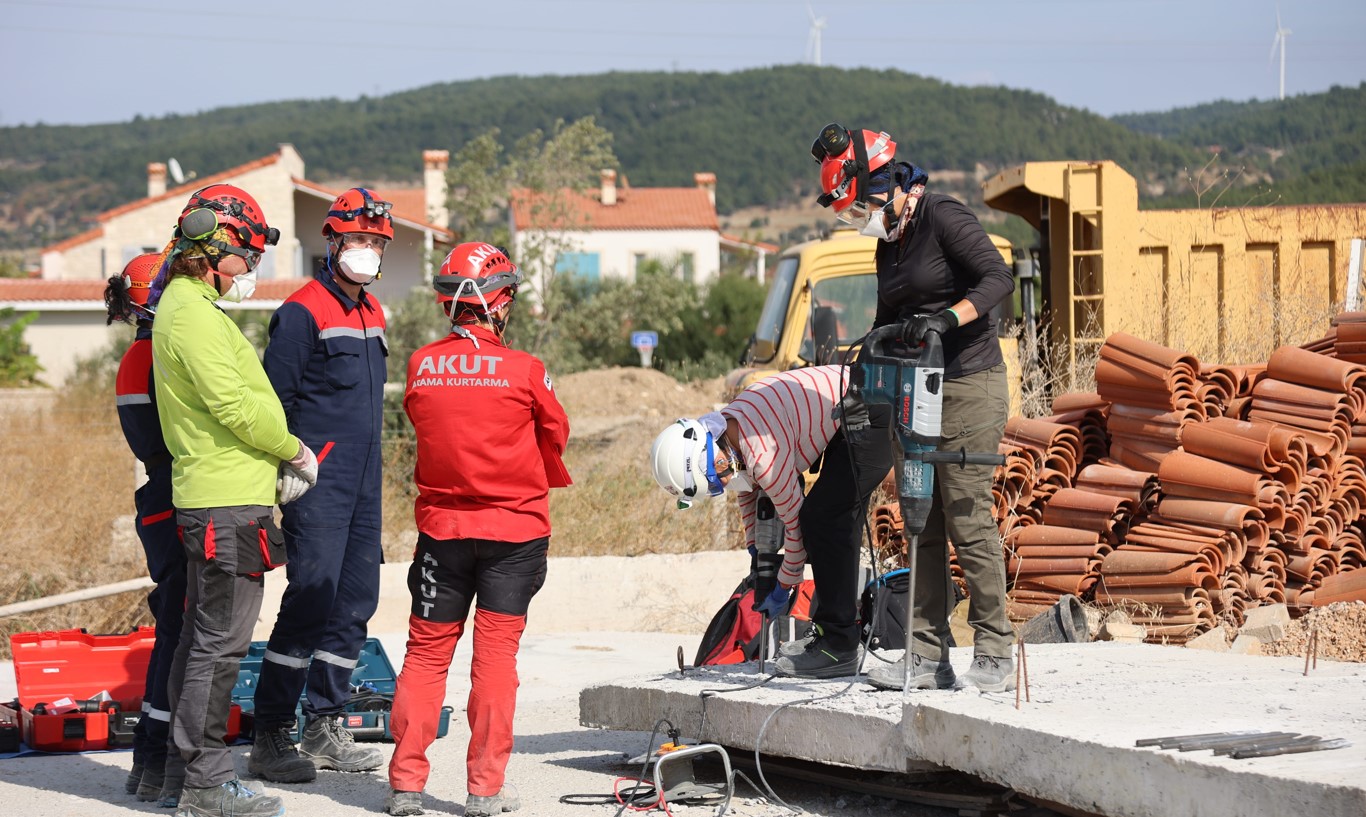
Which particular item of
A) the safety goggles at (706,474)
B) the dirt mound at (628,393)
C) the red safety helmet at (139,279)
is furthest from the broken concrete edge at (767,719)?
the dirt mound at (628,393)

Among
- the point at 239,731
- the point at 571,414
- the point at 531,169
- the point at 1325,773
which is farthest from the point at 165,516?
the point at 531,169

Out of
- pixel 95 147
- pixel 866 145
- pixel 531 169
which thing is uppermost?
pixel 95 147

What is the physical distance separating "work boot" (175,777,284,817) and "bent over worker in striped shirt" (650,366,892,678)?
1.86m

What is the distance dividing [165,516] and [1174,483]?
601cm

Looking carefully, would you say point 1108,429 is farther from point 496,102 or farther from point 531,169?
point 496,102

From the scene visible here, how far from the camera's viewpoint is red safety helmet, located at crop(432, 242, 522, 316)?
16.9 feet

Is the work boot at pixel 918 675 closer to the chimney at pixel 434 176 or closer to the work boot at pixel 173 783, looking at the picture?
the work boot at pixel 173 783

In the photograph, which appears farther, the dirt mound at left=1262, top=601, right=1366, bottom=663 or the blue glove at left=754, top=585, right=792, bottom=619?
the dirt mound at left=1262, top=601, right=1366, bottom=663

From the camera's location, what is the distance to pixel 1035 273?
12.5 metres

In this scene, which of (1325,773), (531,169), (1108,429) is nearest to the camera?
(1325,773)

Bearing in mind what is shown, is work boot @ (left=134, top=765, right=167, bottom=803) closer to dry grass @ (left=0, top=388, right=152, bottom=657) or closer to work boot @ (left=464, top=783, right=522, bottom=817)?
work boot @ (left=464, top=783, right=522, bottom=817)

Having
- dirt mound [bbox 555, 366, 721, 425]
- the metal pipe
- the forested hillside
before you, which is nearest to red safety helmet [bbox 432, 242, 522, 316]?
the metal pipe

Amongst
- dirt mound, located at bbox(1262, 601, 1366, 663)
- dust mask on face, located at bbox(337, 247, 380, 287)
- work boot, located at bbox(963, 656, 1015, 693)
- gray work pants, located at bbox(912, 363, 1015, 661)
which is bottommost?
dirt mound, located at bbox(1262, 601, 1366, 663)

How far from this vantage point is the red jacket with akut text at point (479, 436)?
5.03 metres
